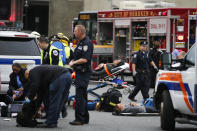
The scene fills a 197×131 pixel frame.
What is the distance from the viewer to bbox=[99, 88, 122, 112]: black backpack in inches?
605

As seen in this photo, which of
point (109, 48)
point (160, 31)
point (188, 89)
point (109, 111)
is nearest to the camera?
point (188, 89)

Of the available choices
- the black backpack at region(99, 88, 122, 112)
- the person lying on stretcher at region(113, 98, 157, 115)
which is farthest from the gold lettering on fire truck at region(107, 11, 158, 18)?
the person lying on stretcher at region(113, 98, 157, 115)

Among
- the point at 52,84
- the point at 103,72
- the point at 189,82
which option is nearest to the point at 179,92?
the point at 189,82

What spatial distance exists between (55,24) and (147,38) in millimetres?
36413

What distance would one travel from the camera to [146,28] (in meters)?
26.1

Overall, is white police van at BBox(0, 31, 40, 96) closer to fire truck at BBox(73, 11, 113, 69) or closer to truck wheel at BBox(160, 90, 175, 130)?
truck wheel at BBox(160, 90, 175, 130)

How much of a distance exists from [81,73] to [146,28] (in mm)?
13938

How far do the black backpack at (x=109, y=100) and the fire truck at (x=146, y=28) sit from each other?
30.1 ft

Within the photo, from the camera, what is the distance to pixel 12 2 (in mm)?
63344

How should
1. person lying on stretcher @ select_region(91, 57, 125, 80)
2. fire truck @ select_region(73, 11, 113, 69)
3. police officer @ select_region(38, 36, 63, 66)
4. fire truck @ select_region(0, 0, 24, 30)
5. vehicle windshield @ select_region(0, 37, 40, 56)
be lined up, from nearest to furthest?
police officer @ select_region(38, 36, 63, 66)
vehicle windshield @ select_region(0, 37, 40, 56)
person lying on stretcher @ select_region(91, 57, 125, 80)
fire truck @ select_region(73, 11, 113, 69)
fire truck @ select_region(0, 0, 24, 30)

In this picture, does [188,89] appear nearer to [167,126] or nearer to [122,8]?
[167,126]

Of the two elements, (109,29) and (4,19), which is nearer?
(109,29)

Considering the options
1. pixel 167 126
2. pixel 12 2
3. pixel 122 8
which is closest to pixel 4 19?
pixel 12 2

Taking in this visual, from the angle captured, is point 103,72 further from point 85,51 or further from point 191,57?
point 191,57
